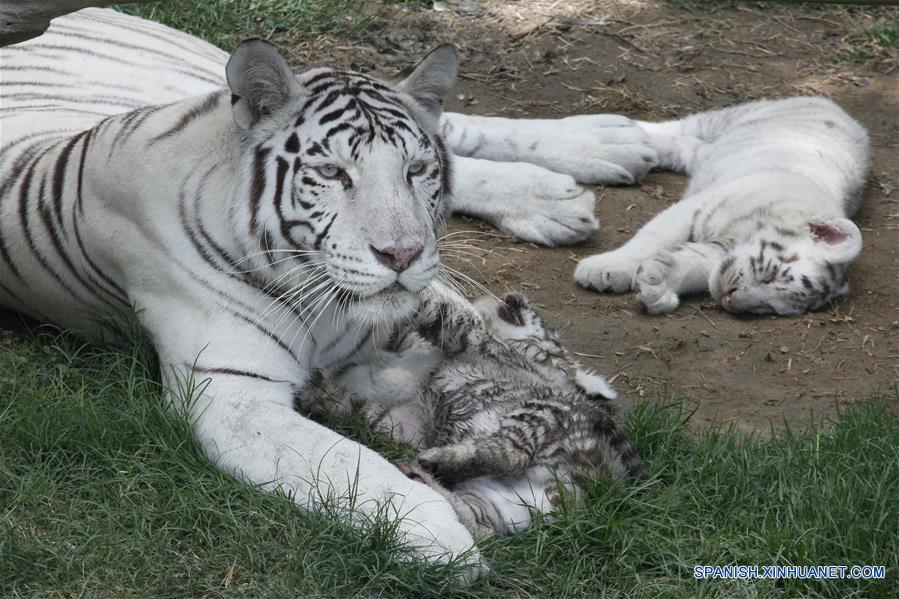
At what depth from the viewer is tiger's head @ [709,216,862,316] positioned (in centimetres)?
386

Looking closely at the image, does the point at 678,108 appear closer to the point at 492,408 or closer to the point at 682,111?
the point at 682,111

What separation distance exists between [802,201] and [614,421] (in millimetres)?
1663

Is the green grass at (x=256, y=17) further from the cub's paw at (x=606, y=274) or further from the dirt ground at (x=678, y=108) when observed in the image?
the cub's paw at (x=606, y=274)

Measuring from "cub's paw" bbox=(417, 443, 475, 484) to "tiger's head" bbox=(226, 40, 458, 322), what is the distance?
33 centimetres

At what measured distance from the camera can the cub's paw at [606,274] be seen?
152 inches

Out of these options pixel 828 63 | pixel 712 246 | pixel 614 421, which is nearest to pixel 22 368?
pixel 614 421

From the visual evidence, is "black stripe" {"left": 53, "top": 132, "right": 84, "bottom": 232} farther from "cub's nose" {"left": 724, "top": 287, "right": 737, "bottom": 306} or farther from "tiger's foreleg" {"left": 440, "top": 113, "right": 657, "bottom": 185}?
"cub's nose" {"left": 724, "top": 287, "right": 737, "bottom": 306}

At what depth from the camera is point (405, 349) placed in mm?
3150

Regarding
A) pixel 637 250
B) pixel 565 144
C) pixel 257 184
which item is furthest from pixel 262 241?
pixel 565 144

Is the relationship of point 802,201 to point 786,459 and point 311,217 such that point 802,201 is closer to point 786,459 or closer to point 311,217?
point 786,459

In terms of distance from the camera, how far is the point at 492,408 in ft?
9.50

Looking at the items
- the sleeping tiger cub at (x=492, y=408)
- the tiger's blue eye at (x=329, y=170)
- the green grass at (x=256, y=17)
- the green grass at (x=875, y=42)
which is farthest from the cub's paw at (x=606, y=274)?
the green grass at (x=875, y=42)

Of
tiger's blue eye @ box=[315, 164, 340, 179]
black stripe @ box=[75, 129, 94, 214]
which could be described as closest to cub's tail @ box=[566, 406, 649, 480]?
tiger's blue eye @ box=[315, 164, 340, 179]

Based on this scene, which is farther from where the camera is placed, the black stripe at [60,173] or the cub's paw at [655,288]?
the cub's paw at [655,288]
